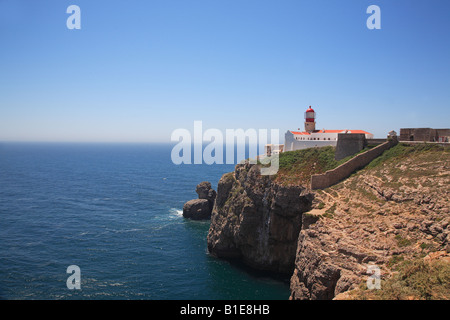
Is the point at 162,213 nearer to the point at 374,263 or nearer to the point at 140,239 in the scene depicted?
the point at 140,239

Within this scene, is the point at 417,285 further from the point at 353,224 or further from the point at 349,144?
the point at 349,144

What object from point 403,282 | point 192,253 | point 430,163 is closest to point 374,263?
point 403,282

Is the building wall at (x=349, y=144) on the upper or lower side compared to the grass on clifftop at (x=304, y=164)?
upper

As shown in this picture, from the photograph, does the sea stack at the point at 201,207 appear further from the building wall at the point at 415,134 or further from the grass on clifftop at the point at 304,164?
the building wall at the point at 415,134

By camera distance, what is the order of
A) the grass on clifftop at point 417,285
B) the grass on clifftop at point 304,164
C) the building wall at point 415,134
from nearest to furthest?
the grass on clifftop at point 417,285, the building wall at point 415,134, the grass on clifftop at point 304,164

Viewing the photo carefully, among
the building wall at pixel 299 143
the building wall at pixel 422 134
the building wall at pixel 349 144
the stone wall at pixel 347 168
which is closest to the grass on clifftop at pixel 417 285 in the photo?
the stone wall at pixel 347 168

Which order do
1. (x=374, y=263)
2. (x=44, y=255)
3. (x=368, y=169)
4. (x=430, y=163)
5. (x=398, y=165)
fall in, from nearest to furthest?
(x=374, y=263)
(x=430, y=163)
(x=398, y=165)
(x=368, y=169)
(x=44, y=255)
